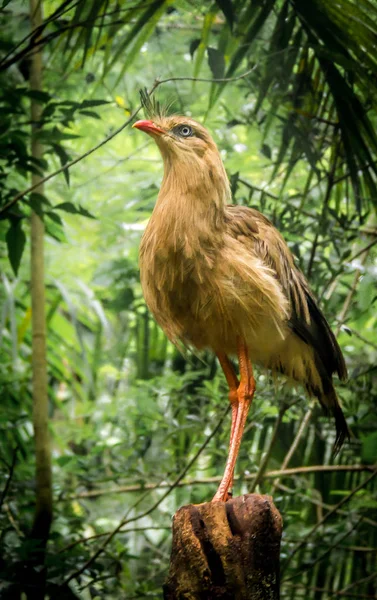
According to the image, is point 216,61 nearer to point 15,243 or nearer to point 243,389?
point 15,243

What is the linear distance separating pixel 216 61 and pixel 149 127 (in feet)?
1.90

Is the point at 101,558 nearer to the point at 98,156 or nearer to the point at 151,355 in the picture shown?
the point at 151,355

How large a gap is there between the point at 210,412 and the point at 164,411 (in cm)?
22

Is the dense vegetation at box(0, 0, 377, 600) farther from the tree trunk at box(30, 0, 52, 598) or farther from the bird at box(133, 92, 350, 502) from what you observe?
the bird at box(133, 92, 350, 502)

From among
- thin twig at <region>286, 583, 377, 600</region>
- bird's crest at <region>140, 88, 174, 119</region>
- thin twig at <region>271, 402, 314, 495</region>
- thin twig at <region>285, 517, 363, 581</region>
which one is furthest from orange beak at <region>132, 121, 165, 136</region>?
thin twig at <region>286, 583, 377, 600</region>

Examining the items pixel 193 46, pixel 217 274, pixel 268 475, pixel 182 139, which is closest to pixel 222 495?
pixel 217 274

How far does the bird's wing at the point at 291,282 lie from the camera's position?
2.28 meters

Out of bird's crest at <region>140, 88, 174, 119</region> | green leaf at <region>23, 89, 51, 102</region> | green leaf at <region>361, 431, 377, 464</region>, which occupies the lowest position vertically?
green leaf at <region>361, 431, 377, 464</region>

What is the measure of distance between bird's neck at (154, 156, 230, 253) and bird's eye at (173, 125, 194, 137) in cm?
9

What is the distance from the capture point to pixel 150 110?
229cm

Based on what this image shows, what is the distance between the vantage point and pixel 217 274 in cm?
212

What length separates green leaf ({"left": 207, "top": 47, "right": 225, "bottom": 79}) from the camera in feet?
8.39

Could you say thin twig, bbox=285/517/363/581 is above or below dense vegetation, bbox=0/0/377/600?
below

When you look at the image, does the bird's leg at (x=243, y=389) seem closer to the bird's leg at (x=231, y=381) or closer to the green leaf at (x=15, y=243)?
the bird's leg at (x=231, y=381)
